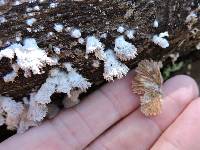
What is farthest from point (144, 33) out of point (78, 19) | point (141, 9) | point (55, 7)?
point (55, 7)

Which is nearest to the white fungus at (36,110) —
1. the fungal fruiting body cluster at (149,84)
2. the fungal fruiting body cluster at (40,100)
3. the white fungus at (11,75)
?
the fungal fruiting body cluster at (40,100)

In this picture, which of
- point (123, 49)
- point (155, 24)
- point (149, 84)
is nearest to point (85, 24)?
point (123, 49)

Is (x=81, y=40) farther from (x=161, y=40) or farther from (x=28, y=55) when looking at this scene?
(x=161, y=40)

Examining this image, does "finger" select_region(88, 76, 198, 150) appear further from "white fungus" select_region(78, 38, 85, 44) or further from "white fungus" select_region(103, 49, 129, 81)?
"white fungus" select_region(78, 38, 85, 44)

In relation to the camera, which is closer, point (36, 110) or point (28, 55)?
point (28, 55)

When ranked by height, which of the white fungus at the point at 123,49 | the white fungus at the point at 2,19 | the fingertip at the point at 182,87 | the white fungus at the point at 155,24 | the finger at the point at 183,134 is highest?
the white fungus at the point at 2,19

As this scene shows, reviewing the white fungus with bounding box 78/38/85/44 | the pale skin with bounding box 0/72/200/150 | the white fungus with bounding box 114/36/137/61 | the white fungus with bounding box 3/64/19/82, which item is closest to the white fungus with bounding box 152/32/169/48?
the white fungus with bounding box 114/36/137/61

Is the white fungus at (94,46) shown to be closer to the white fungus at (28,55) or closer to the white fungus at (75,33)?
the white fungus at (75,33)
